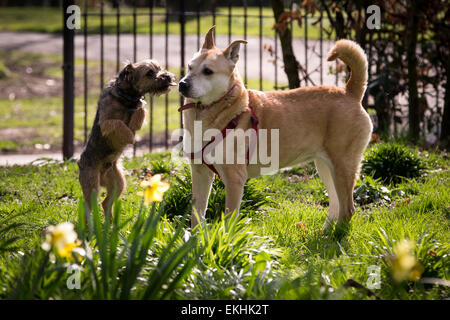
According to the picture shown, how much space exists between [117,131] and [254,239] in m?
1.46

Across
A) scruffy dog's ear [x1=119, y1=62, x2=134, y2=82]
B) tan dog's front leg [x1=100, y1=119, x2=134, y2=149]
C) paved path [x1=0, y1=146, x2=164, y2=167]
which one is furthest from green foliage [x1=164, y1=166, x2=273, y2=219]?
paved path [x1=0, y1=146, x2=164, y2=167]

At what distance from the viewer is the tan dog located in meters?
4.31

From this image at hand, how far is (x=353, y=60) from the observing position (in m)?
4.62

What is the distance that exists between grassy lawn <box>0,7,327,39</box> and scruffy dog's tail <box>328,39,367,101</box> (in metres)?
10.8

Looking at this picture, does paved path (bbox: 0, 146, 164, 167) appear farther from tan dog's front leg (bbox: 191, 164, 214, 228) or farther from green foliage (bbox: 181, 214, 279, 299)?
green foliage (bbox: 181, 214, 279, 299)

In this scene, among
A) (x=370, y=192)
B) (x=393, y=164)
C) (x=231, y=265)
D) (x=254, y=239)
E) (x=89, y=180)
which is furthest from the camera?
(x=393, y=164)

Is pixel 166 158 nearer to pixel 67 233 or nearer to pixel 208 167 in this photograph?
pixel 208 167

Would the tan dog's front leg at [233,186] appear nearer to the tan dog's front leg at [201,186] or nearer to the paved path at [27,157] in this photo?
the tan dog's front leg at [201,186]

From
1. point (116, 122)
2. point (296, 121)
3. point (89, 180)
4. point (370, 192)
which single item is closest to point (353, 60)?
point (296, 121)

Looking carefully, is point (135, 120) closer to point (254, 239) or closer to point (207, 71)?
point (207, 71)

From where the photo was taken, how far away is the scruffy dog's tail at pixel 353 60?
4.57 m

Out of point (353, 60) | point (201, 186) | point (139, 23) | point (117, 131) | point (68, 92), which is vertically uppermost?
point (139, 23)

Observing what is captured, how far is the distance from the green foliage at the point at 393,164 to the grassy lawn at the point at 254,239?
0.10m
